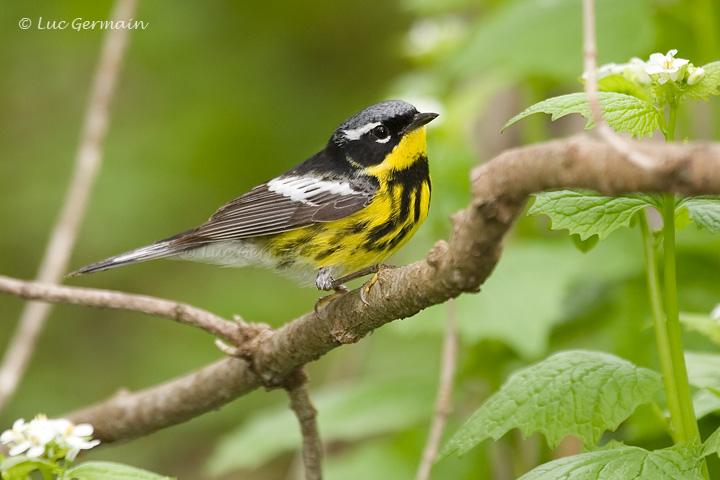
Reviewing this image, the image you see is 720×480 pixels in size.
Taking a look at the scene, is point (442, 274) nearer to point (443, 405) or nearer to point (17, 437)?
point (17, 437)

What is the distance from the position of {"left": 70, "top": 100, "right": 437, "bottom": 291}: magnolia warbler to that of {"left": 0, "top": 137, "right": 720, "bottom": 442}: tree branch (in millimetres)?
470

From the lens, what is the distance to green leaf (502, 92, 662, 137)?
1.81 meters

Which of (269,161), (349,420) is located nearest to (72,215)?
(349,420)

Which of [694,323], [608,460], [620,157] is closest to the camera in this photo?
[620,157]

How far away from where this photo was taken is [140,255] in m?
3.16

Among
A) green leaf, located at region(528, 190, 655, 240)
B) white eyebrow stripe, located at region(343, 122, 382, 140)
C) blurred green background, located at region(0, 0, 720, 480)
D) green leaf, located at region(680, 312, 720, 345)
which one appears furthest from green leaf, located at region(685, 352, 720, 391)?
white eyebrow stripe, located at region(343, 122, 382, 140)

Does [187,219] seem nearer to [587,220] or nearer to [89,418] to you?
[89,418]

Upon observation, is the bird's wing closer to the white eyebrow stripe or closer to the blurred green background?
the white eyebrow stripe

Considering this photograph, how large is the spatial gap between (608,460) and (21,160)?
6670 mm

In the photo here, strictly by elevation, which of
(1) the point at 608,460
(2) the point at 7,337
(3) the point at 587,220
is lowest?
(1) the point at 608,460

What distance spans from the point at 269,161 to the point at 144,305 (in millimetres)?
4783

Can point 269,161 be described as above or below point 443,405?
above

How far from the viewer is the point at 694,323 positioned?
2.32m

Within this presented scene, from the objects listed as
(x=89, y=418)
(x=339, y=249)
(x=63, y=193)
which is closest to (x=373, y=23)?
(x=63, y=193)
